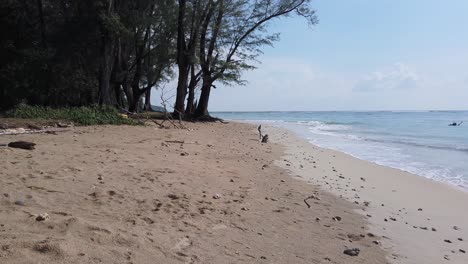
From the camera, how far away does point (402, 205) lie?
6.66 metres

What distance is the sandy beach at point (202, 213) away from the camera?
3.69 meters

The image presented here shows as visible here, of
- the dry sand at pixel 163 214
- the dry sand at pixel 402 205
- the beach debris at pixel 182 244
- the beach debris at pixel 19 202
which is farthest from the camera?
the dry sand at pixel 402 205

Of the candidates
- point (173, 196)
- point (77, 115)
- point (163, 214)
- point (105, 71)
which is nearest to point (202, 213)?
point (163, 214)

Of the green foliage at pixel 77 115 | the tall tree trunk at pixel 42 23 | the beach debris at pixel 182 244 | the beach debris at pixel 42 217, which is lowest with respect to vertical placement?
the beach debris at pixel 182 244

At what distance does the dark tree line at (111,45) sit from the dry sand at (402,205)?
1108 cm

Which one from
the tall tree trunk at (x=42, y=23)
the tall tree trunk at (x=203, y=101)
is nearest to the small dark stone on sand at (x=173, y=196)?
the tall tree trunk at (x=42, y=23)

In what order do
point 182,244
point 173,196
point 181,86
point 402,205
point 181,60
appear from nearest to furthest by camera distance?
point 182,244
point 173,196
point 402,205
point 181,60
point 181,86

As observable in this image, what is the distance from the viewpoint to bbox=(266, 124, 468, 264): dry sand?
4574 mm

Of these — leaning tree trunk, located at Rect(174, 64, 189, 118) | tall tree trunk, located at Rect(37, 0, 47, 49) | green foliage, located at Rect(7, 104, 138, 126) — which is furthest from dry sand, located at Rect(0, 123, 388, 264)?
leaning tree trunk, located at Rect(174, 64, 189, 118)

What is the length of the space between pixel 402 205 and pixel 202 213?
3472 millimetres

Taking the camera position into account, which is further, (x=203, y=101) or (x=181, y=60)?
(x=203, y=101)

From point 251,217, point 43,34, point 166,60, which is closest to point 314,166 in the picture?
point 251,217

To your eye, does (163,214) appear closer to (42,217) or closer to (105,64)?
(42,217)

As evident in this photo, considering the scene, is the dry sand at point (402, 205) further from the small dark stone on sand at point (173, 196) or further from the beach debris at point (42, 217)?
the beach debris at point (42, 217)
